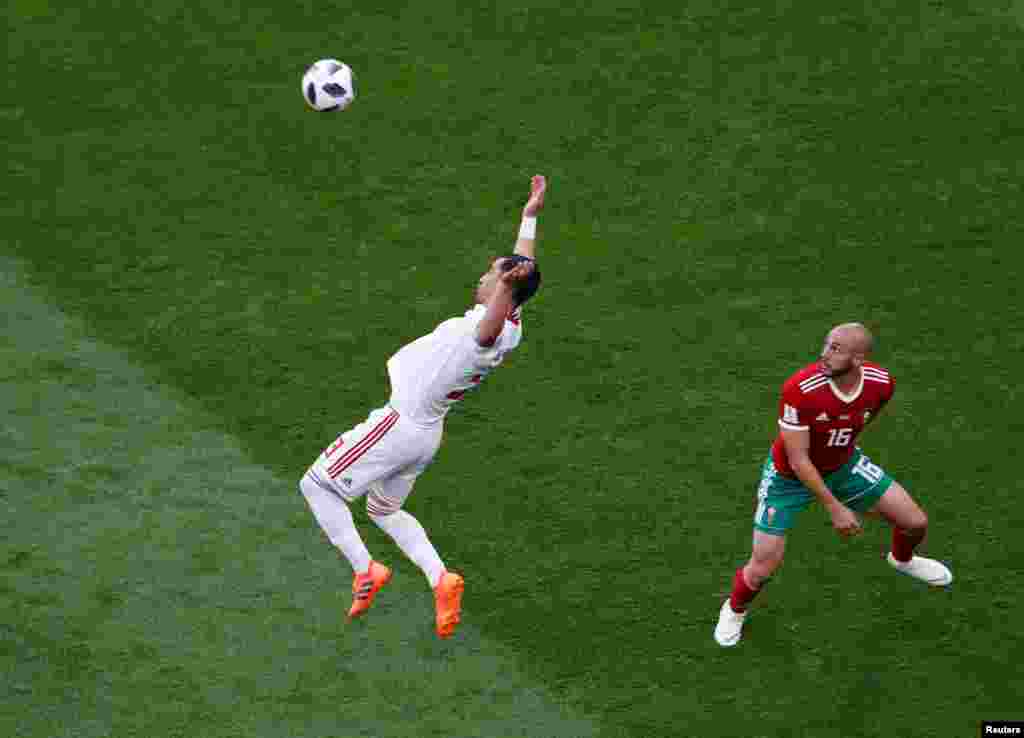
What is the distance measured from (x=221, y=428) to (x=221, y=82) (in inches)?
190

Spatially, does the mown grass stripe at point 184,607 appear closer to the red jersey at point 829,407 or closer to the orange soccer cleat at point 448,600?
the orange soccer cleat at point 448,600

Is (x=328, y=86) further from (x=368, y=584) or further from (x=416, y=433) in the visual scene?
(x=368, y=584)

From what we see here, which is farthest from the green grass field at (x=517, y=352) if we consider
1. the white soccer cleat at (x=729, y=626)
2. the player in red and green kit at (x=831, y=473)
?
the player in red and green kit at (x=831, y=473)

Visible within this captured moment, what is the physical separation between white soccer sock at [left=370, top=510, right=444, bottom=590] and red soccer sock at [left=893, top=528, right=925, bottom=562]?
2651 mm

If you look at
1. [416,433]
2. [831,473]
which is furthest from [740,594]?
[416,433]

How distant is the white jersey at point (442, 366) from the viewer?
29.3 ft

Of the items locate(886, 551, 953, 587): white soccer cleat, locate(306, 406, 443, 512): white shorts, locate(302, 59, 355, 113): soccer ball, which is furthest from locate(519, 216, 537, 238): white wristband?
locate(302, 59, 355, 113): soccer ball

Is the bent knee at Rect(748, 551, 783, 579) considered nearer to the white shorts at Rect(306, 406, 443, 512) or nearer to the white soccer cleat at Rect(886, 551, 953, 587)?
the white soccer cleat at Rect(886, 551, 953, 587)

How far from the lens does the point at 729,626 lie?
31.5 ft

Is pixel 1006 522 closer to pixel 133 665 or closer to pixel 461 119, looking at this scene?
pixel 133 665

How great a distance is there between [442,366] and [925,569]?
323cm

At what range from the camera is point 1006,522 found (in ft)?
34.1

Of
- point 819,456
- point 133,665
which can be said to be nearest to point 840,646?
point 819,456

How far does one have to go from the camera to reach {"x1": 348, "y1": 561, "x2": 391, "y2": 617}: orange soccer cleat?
9.38 metres
